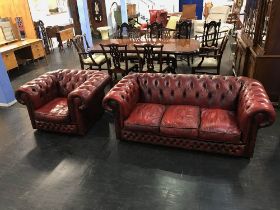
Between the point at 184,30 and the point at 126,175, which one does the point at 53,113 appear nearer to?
the point at 126,175

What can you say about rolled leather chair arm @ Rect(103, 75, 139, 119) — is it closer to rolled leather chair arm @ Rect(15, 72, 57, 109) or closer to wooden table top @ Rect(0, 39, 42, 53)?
rolled leather chair arm @ Rect(15, 72, 57, 109)

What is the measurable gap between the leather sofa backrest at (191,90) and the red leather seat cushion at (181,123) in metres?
0.25

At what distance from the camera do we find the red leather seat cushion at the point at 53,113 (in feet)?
9.91

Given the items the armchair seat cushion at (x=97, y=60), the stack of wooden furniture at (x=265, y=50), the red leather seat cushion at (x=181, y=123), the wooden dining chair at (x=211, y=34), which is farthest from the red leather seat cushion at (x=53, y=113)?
the wooden dining chair at (x=211, y=34)

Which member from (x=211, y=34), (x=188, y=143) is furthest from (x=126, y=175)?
(x=211, y=34)

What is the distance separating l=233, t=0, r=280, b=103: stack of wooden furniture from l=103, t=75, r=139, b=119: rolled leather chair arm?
1.93 m

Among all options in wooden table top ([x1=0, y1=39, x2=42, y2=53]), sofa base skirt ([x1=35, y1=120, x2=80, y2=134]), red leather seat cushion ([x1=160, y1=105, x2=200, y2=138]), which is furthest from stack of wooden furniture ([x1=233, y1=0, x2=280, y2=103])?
wooden table top ([x1=0, y1=39, x2=42, y2=53])

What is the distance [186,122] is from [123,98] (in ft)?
2.62

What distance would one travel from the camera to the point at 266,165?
250 centimetres

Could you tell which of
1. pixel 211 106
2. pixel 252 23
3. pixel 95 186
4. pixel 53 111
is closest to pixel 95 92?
pixel 53 111

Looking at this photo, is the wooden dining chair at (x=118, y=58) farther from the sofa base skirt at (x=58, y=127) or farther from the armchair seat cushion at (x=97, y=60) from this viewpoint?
the sofa base skirt at (x=58, y=127)

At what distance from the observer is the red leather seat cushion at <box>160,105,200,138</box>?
2.56 m

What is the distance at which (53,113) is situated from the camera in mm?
3066

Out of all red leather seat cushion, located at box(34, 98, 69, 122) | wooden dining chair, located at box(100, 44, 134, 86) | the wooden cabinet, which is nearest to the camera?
red leather seat cushion, located at box(34, 98, 69, 122)
